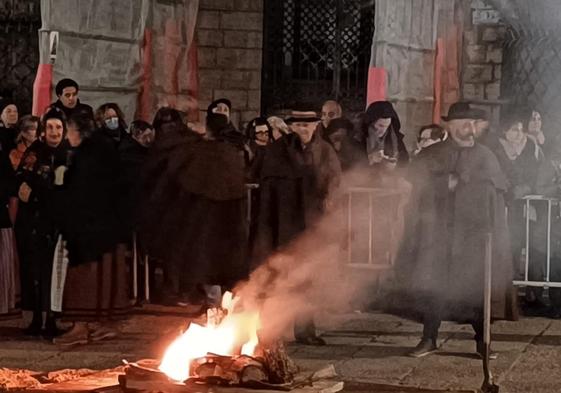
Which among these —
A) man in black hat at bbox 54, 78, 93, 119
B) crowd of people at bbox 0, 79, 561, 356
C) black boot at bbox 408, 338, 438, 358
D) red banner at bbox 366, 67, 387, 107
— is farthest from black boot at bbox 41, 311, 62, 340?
red banner at bbox 366, 67, 387, 107

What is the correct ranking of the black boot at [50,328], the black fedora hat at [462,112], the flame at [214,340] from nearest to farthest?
the flame at [214,340], the black fedora hat at [462,112], the black boot at [50,328]

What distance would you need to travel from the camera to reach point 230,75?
61.7 feet

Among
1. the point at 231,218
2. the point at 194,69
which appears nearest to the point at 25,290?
the point at 231,218

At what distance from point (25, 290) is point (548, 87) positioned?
7.97 metres

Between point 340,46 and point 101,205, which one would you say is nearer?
point 101,205

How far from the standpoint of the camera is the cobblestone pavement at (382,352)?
936 cm

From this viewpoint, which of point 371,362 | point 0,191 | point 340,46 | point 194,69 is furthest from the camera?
point 340,46

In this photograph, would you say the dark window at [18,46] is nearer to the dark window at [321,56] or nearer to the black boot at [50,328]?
the dark window at [321,56]

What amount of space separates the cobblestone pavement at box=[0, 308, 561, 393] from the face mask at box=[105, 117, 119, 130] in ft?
5.88

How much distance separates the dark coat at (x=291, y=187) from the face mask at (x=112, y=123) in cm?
Answer: 205

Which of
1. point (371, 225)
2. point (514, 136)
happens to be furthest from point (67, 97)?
point (514, 136)

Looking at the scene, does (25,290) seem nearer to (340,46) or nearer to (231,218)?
(231,218)

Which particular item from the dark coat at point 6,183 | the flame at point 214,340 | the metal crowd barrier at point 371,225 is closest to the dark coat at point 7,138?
the dark coat at point 6,183

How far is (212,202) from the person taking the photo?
11.9m
